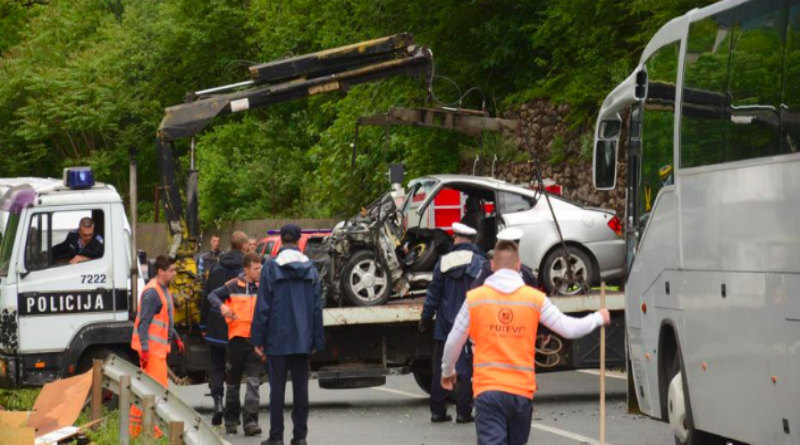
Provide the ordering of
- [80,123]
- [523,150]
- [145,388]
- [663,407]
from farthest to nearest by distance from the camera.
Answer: [80,123] → [523,150] → [663,407] → [145,388]

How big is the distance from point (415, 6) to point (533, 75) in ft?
8.97

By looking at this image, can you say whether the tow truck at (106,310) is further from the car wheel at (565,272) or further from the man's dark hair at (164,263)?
the man's dark hair at (164,263)

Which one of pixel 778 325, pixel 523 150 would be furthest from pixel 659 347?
pixel 523 150

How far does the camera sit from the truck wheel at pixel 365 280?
658 inches

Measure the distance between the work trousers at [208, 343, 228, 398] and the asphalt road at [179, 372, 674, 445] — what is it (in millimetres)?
622

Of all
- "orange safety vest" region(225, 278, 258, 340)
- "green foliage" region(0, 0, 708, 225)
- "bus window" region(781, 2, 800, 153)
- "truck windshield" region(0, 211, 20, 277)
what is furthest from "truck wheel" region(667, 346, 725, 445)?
"green foliage" region(0, 0, 708, 225)

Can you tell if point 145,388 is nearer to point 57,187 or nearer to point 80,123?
point 57,187

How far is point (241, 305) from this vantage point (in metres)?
14.3

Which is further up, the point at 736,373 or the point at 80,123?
the point at 80,123

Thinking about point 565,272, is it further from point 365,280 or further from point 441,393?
point 441,393

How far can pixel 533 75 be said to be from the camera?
29.8 m

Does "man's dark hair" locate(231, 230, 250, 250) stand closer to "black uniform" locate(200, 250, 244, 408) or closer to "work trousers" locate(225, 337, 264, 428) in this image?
"black uniform" locate(200, 250, 244, 408)

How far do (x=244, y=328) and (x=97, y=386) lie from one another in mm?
2164

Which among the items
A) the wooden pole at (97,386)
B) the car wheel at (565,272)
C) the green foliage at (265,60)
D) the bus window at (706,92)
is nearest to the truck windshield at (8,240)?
the wooden pole at (97,386)
